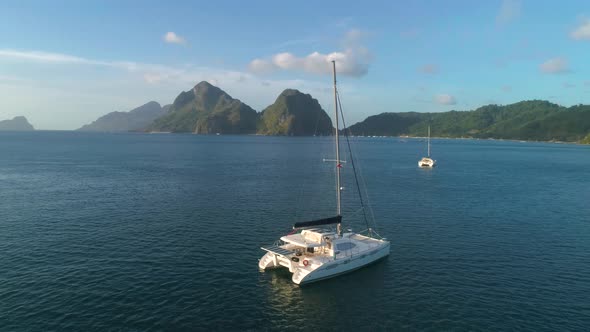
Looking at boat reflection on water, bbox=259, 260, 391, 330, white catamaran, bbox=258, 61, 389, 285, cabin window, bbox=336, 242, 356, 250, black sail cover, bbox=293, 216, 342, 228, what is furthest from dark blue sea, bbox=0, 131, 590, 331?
black sail cover, bbox=293, 216, 342, 228

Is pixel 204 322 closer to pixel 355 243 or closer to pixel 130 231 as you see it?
pixel 355 243

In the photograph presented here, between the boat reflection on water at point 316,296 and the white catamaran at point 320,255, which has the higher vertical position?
the white catamaran at point 320,255

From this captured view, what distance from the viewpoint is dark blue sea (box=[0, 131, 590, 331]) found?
101 feet

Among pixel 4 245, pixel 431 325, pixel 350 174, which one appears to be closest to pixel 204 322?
pixel 431 325

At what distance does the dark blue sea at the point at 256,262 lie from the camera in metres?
30.7

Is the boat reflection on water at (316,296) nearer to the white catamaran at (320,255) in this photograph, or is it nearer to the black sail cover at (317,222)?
the white catamaran at (320,255)

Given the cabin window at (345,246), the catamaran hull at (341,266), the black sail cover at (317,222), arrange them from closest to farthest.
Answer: the catamaran hull at (341,266)
the cabin window at (345,246)
the black sail cover at (317,222)

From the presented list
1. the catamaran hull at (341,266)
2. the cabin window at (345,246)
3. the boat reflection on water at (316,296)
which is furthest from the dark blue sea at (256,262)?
the cabin window at (345,246)

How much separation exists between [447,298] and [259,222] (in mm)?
32125

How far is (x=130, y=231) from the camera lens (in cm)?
5294

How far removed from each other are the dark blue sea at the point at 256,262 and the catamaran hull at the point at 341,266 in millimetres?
738

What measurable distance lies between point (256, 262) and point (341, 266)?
10203 millimetres

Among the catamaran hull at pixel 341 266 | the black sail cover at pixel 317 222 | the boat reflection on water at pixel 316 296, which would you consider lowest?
the boat reflection on water at pixel 316 296

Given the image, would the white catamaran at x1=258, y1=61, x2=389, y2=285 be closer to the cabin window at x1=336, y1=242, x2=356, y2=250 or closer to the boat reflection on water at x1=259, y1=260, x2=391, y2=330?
the cabin window at x1=336, y1=242, x2=356, y2=250
